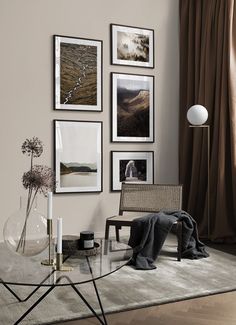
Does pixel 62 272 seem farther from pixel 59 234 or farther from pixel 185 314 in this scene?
pixel 185 314

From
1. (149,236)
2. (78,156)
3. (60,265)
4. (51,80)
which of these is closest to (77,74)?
(51,80)

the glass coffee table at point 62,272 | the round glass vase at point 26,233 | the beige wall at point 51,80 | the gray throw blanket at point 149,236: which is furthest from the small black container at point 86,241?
the beige wall at point 51,80

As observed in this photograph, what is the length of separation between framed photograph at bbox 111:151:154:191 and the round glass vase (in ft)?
9.76

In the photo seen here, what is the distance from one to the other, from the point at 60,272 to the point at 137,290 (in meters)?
1.12

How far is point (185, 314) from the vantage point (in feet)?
11.0

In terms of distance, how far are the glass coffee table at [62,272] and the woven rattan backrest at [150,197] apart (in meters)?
2.12

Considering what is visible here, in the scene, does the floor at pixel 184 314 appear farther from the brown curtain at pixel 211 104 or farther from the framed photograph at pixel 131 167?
the framed photograph at pixel 131 167

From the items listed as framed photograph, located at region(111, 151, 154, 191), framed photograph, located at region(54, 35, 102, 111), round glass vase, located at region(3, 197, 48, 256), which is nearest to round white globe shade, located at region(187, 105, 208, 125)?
framed photograph, located at region(111, 151, 154, 191)

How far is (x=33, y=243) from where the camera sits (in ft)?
10.4

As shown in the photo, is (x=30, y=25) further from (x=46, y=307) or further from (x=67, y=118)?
(x=46, y=307)

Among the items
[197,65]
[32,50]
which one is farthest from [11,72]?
[197,65]

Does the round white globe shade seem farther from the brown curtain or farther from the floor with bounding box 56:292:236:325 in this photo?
the floor with bounding box 56:292:236:325

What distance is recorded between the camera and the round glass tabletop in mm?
2762

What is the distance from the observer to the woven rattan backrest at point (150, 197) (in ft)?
18.2
